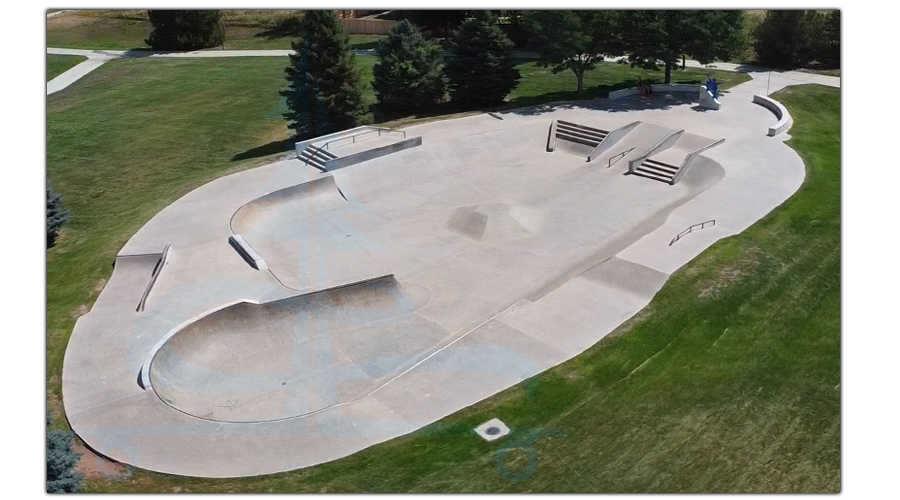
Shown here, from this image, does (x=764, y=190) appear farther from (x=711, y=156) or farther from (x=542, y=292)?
(x=542, y=292)

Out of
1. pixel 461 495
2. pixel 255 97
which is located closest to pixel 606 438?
pixel 461 495

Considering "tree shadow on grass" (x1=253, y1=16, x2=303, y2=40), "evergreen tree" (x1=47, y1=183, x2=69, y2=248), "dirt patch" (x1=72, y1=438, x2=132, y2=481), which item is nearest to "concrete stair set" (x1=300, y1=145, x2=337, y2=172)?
"evergreen tree" (x1=47, y1=183, x2=69, y2=248)

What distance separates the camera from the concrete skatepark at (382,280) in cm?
1809

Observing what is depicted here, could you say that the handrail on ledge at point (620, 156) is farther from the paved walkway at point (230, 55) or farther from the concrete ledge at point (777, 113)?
the paved walkway at point (230, 55)

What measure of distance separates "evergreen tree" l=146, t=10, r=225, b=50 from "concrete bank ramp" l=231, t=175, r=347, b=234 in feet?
123

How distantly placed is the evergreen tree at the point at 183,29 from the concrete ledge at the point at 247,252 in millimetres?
41245

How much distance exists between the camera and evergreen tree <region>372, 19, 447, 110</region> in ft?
132

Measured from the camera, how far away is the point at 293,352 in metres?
20.8

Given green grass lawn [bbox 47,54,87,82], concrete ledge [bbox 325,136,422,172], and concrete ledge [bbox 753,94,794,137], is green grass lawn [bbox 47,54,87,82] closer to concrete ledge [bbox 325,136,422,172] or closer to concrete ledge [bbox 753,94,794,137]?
concrete ledge [bbox 325,136,422,172]

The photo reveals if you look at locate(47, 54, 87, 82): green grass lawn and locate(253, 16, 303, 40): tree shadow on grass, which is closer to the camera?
locate(47, 54, 87, 82): green grass lawn

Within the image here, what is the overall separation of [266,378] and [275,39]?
49.2m

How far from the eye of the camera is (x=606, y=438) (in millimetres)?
16828

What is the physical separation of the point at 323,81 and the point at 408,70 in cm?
492

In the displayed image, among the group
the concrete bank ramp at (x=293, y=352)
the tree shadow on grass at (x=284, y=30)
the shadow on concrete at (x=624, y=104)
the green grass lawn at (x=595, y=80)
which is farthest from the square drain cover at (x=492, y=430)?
the tree shadow on grass at (x=284, y=30)
